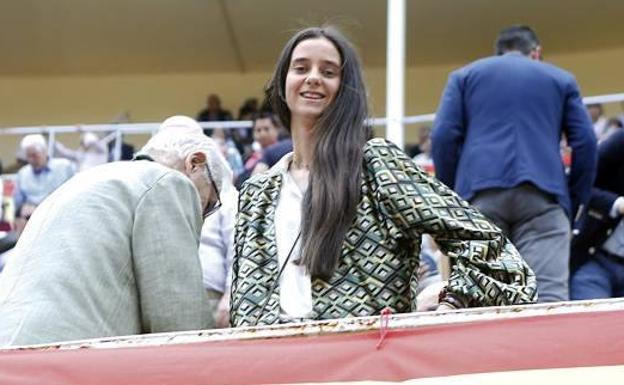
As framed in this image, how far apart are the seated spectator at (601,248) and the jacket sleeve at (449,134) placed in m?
0.56

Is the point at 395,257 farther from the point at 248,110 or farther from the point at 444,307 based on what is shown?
the point at 248,110

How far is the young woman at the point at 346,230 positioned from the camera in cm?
302

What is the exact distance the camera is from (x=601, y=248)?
539 centimetres

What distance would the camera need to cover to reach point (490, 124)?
A: 209 inches

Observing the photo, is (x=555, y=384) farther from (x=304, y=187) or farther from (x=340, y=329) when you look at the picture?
(x=304, y=187)

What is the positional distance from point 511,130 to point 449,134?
235mm

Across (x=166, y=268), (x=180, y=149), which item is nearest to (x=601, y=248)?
(x=180, y=149)

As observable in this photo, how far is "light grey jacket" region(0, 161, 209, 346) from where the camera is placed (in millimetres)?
2971

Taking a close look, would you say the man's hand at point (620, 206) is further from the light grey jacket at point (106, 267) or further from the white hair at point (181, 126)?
the light grey jacket at point (106, 267)

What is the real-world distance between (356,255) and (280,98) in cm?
54

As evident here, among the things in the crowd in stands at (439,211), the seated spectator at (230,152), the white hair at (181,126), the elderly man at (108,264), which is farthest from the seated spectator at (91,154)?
the elderly man at (108,264)

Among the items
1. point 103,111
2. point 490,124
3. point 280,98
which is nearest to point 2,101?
point 103,111

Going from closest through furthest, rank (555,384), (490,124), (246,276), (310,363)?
1. (555,384)
2. (310,363)
3. (246,276)
4. (490,124)

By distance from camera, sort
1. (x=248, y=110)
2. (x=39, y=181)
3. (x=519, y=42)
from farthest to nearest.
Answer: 1. (x=248, y=110)
2. (x=39, y=181)
3. (x=519, y=42)
